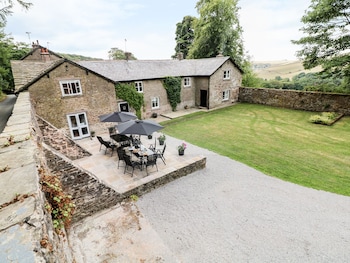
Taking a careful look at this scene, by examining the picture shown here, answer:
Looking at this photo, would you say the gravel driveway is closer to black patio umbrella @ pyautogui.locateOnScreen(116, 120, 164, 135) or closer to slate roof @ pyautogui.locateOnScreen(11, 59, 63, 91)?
black patio umbrella @ pyautogui.locateOnScreen(116, 120, 164, 135)

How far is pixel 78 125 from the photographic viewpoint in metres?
13.6

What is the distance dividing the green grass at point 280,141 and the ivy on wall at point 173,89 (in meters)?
2.94

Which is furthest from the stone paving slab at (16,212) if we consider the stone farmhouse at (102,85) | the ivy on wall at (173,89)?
the ivy on wall at (173,89)

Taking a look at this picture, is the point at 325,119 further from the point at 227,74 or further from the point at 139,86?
the point at 139,86

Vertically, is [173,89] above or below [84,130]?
above

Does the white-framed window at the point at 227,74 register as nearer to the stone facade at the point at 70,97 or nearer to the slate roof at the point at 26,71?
the stone facade at the point at 70,97

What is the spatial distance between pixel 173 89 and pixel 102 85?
8.38m

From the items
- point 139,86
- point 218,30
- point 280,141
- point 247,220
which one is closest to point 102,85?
point 139,86

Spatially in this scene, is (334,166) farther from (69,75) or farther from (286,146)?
(69,75)

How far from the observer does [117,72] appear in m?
17.3

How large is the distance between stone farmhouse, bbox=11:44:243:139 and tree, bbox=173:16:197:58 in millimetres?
21060

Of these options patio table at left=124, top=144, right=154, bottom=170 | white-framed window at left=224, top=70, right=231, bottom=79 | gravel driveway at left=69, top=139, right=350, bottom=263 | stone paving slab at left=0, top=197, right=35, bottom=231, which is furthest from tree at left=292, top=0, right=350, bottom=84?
stone paving slab at left=0, top=197, right=35, bottom=231

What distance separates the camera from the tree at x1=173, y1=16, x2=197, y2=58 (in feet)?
136

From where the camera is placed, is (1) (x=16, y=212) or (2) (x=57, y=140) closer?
(1) (x=16, y=212)
